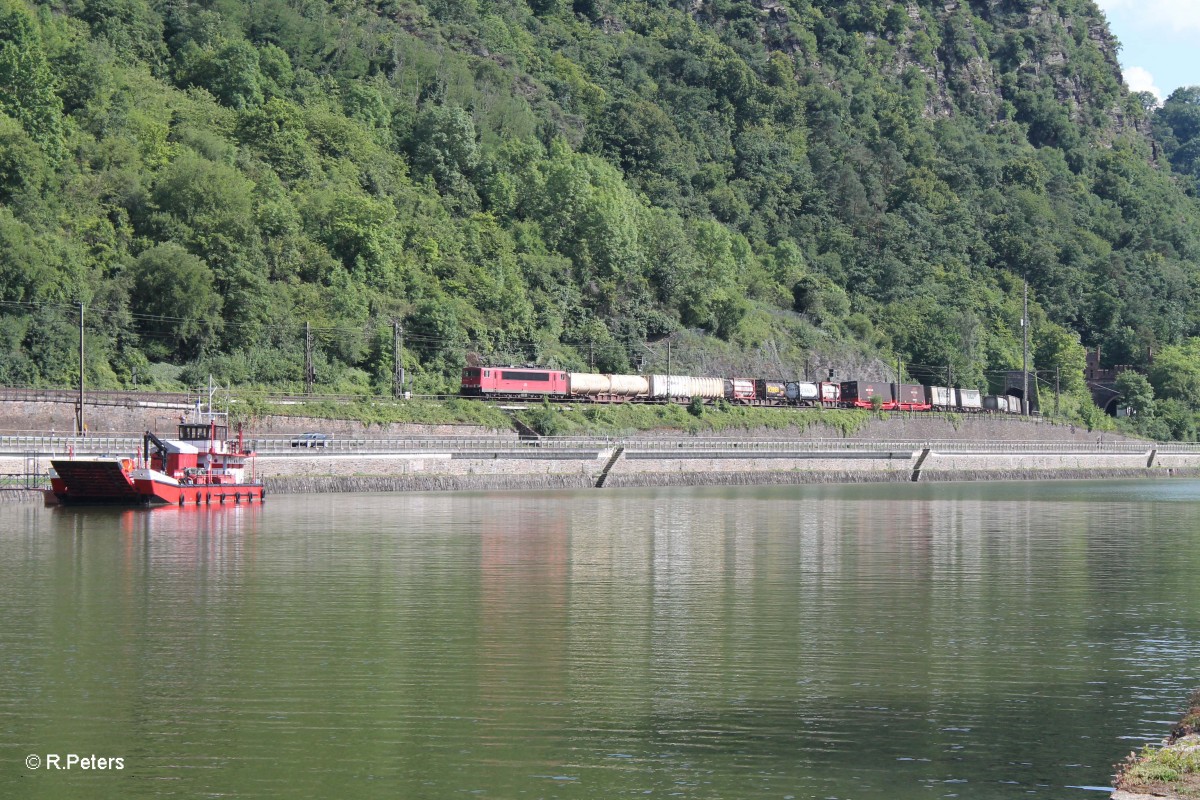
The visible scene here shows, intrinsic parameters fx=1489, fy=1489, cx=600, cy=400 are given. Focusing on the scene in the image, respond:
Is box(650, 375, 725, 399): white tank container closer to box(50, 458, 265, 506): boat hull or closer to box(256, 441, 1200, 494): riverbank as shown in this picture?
box(256, 441, 1200, 494): riverbank

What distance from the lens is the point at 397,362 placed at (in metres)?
96.6

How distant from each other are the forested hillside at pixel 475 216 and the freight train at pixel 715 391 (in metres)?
5.28

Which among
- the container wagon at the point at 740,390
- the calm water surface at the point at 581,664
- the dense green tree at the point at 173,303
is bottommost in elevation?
the calm water surface at the point at 581,664

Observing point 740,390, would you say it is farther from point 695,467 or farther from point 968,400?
point 695,467

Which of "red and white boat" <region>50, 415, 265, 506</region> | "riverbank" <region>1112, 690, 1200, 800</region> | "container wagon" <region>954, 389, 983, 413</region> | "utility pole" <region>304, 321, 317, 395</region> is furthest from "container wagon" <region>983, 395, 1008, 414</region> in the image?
"riverbank" <region>1112, 690, 1200, 800</region>

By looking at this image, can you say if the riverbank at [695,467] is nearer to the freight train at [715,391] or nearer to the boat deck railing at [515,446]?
the boat deck railing at [515,446]

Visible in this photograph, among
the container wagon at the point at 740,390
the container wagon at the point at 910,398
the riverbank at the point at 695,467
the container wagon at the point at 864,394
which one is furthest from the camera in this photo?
the container wagon at the point at 910,398

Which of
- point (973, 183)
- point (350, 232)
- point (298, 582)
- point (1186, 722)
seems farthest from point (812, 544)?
point (973, 183)

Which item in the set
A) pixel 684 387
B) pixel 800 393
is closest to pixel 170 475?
pixel 684 387

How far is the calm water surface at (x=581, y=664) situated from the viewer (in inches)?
674

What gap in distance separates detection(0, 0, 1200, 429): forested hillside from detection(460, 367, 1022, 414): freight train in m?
5.28

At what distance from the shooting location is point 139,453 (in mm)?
64250

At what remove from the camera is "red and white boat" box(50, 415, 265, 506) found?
5472 cm

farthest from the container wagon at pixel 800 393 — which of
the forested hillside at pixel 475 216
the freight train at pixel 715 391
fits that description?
the forested hillside at pixel 475 216
